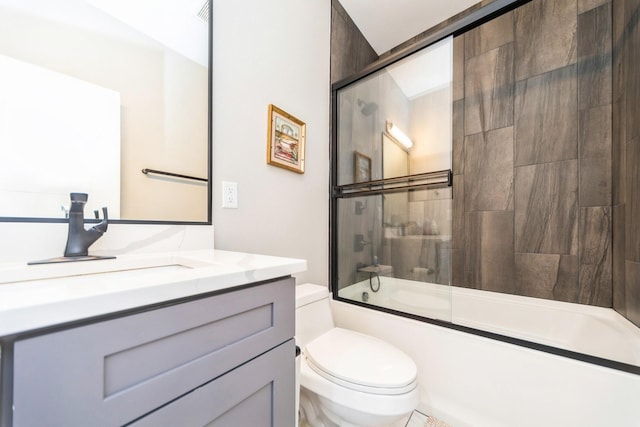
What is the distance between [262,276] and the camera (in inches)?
24.3

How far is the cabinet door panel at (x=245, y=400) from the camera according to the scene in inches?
18.5

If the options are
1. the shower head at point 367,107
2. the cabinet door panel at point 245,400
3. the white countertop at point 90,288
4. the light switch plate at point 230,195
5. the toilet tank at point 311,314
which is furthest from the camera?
the shower head at point 367,107

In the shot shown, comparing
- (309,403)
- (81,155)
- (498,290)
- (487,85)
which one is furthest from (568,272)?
(81,155)

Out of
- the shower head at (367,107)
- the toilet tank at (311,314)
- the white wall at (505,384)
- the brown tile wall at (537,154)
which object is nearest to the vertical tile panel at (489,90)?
the brown tile wall at (537,154)

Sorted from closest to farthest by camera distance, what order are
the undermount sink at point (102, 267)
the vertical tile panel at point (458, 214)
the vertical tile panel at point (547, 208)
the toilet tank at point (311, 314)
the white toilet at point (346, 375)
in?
1. the undermount sink at point (102, 267)
2. the white toilet at point (346, 375)
3. the toilet tank at point (311, 314)
4. the vertical tile panel at point (547, 208)
5. the vertical tile panel at point (458, 214)

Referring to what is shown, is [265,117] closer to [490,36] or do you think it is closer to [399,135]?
[399,135]

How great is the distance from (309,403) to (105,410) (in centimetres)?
105

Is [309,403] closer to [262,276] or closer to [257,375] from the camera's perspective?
[257,375]

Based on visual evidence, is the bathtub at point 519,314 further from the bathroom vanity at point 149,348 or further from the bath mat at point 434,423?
the bathroom vanity at point 149,348

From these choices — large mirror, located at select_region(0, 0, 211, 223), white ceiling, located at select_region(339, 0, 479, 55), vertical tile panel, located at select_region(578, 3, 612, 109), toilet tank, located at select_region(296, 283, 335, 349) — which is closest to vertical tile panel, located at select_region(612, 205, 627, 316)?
vertical tile panel, located at select_region(578, 3, 612, 109)

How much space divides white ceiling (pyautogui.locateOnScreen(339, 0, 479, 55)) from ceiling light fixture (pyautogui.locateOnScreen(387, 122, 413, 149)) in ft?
3.08

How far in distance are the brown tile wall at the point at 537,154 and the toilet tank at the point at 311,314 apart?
1259 mm

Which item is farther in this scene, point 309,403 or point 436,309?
point 436,309

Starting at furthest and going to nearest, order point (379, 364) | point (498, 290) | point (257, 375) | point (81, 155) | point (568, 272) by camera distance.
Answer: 1. point (498, 290)
2. point (568, 272)
3. point (379, 364)
4. point (81, 155)
5. point (257, 375)
